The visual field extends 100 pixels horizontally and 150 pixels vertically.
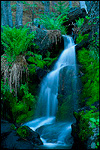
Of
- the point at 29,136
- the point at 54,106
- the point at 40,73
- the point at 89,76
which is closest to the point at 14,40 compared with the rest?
the point at 40,73

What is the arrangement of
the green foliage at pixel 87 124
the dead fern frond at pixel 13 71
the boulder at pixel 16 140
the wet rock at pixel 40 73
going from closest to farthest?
1. the green foliage at pixel 87 124
2. the boulder at pixel 16 140
3. the dead fern frond at pixel 13 71
4. the wet rock at pixel 40 73

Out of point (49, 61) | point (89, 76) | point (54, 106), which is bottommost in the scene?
point (54, 106)

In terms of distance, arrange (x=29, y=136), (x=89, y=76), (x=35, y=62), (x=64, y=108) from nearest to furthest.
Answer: (x=29, y=136), (x=89, y=76), (x=64, y=108), (x=35, y=62)

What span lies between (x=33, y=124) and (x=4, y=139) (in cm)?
178

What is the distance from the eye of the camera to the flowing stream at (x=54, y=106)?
11.5 ft

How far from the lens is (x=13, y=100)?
5.52 metres

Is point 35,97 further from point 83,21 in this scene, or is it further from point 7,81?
point 83,21

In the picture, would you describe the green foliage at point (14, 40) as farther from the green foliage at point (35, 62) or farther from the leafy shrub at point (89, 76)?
the leafy shrub at point (89, 76)

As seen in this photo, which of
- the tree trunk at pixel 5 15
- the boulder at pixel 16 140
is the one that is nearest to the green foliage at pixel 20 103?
the boulder at pixel 16 140

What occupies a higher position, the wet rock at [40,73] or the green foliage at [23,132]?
the wet rock at [40,73]

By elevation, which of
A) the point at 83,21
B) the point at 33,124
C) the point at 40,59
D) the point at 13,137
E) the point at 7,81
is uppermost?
the point at 83,21

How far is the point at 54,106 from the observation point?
5461 mm

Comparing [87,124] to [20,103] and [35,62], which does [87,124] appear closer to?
[20,103]

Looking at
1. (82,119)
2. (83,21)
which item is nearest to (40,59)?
(83,21)
